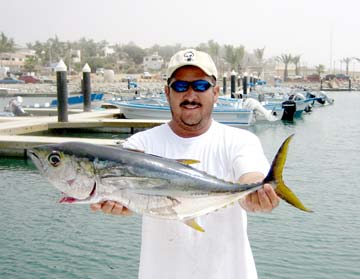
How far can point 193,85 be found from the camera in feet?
9.71

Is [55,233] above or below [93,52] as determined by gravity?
below

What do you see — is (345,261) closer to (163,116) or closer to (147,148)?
(147,148)

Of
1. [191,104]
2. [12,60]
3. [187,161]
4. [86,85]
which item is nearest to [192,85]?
[191,104]

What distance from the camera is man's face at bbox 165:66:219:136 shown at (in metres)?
2.91

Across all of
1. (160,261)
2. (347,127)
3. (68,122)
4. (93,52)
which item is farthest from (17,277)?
(93,52)

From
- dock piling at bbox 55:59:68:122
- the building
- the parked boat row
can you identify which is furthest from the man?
the building

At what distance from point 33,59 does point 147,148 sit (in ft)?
435

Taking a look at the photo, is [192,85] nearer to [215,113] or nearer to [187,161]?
[187,161]

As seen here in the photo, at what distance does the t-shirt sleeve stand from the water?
→ 5419mm

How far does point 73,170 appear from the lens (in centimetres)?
266

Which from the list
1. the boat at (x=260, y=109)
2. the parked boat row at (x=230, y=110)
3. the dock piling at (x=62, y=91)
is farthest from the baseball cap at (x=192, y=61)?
the boat at (x=260, y=109)

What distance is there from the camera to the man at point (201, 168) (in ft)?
9.21

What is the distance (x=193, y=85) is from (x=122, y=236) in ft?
22.6

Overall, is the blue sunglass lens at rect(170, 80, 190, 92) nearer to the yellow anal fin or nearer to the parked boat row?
the yellow anal fin
